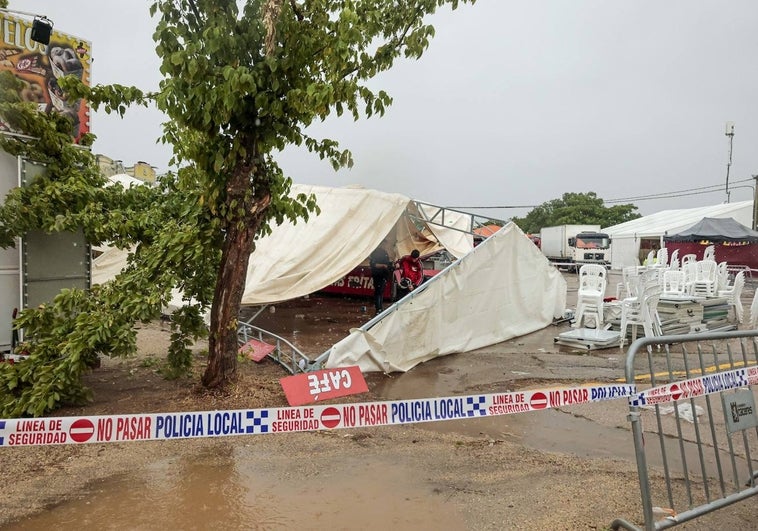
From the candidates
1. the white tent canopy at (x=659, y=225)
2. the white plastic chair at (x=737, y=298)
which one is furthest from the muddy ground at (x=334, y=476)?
the white tent canopy at (x=659, y=225)

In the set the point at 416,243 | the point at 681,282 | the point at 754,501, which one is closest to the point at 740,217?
the point at 681,282

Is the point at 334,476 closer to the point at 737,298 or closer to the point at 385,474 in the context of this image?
the point at 385,474

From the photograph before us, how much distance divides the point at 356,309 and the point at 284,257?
414cm

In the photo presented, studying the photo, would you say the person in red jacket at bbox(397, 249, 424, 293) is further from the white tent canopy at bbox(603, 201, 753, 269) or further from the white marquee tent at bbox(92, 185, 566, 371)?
the white tent canopy at bbox(603, 201, 753, 269)

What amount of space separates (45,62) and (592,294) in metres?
9.98

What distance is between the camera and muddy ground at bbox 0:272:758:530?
3.31 metres

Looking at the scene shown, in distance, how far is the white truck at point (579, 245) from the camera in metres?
34.9

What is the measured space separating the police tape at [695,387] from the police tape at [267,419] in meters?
0.14

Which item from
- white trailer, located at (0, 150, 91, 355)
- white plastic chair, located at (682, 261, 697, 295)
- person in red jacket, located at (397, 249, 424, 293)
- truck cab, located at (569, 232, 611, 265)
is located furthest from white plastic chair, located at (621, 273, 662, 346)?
truck cab, located at (569, 232, 611, 265)

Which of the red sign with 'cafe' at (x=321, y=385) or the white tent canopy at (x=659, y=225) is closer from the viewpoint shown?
the red sign with 'cafe' at (x=321, y=385)

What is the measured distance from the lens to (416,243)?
13484 millimetres

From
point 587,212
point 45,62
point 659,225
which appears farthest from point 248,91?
point 587,212

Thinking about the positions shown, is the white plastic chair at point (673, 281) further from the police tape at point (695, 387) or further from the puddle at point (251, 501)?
the puddle at point (251, 501)

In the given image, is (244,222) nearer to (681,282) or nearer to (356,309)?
(356,309)
